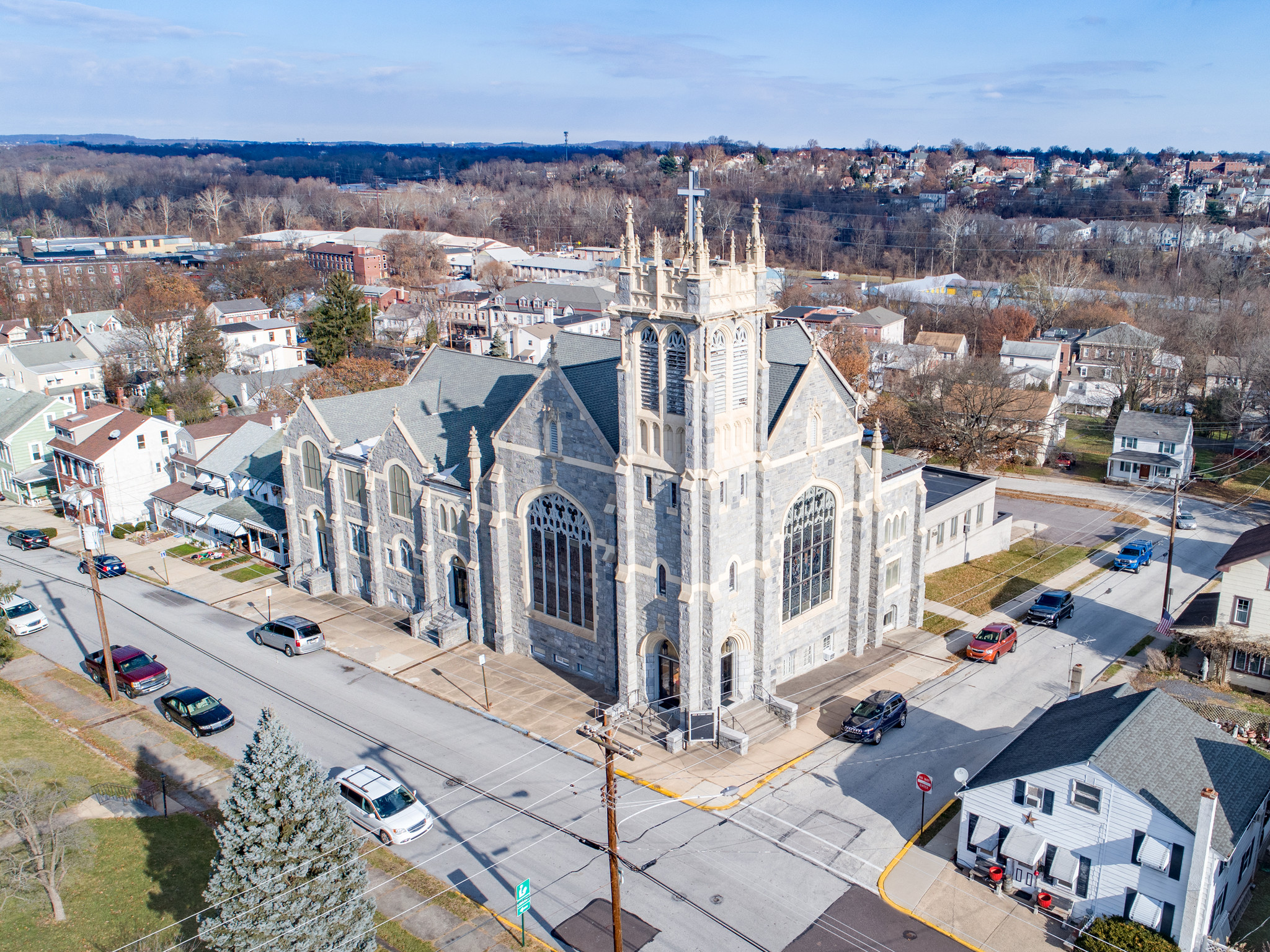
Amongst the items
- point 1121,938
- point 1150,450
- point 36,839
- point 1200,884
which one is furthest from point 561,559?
point 1150,450

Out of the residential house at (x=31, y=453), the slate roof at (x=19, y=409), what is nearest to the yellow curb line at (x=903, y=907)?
the residential house at (x=31, y=453)

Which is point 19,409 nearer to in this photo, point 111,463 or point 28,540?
point 111,463

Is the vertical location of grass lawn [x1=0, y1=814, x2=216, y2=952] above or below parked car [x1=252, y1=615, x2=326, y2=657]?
below

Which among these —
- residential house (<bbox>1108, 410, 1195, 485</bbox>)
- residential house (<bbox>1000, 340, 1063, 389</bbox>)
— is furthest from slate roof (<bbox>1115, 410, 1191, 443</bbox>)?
residential house (<bbox>1000, 340, 1063, 389</bbox>)

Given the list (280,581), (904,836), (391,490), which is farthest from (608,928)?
(280,581)

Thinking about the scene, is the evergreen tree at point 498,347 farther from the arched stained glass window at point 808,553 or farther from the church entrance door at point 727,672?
the church entrance door at point 727,672

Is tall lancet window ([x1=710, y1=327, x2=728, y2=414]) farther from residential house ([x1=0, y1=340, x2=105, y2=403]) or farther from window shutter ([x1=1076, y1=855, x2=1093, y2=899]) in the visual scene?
residential house ([x1=0, y1=340, x2=105, y2=403])
